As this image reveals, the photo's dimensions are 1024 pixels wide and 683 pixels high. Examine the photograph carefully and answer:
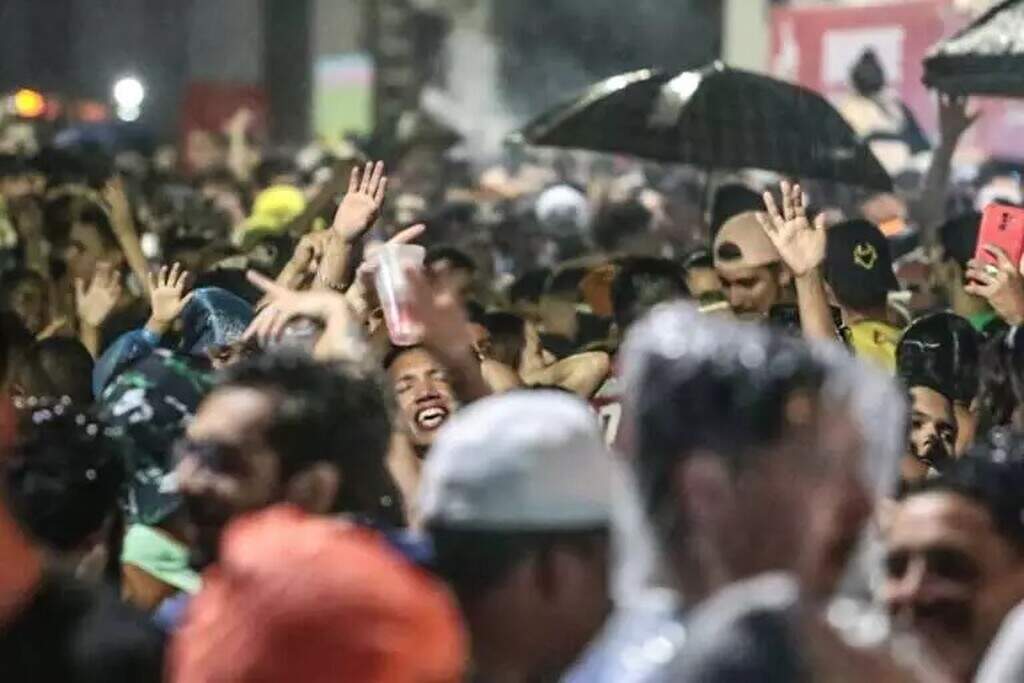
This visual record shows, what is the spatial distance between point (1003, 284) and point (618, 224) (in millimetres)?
7478

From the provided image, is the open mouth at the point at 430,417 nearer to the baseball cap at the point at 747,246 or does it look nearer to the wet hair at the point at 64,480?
the wet hair at the point at 64,480

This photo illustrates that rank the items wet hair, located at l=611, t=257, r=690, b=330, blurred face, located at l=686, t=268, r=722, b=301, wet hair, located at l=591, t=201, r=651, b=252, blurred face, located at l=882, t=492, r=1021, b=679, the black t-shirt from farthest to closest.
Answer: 1. wet hair, located at l=591, t=201, r=651, b=252
2. blurred face, located at l=686, t=268, r=722, b=301
3. wet hair, located at l=611, t=257, r=690, b=330
4. blurred face, located at l=882, t=492, r=1021, b=679
5. the black t-shirt

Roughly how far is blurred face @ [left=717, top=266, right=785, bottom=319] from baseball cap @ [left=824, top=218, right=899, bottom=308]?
22 cm

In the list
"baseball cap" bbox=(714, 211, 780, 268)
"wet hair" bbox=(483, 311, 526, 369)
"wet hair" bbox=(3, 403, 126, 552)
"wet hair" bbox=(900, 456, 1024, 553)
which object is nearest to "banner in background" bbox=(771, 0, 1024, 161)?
"wet hair" bbox=(483, 311, 526, 369)

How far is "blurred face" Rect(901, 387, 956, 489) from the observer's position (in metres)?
6.01

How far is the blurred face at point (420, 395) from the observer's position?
559 cm

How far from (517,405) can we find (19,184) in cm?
1103

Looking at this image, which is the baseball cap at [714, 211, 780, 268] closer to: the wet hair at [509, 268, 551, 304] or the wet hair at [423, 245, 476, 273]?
the wet hair at [423, 245, 476, 273]

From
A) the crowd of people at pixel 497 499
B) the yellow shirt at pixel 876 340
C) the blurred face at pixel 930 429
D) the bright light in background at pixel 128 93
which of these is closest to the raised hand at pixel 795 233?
the crowd of people at pixel 497 499

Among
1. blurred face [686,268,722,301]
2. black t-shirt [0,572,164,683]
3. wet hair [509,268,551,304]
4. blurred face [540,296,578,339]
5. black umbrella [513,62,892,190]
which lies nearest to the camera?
black t-shirt [0,572,164,683]

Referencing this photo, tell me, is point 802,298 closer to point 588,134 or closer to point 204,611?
point 204,611

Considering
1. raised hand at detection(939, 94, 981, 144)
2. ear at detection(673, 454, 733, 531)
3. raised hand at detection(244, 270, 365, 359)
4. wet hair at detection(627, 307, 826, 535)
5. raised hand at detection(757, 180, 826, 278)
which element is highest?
wet hair at detection(627, 307, 826, 535)

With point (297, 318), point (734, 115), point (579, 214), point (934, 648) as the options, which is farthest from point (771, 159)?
point (934, 648)

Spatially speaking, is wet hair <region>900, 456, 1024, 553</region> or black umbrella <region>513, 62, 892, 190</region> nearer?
wet hair <region>900, 456, 1024, 553</region>
